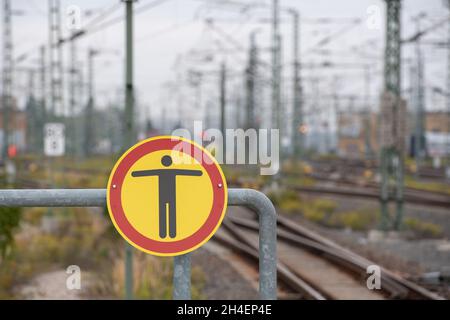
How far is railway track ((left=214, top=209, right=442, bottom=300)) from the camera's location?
31.1 feet

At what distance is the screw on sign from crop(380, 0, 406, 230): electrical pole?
1356cm

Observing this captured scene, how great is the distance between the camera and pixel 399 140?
53.8 ft

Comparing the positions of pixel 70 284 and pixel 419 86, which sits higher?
pixel 419 86

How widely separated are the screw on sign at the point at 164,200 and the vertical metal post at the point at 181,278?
0.06 m

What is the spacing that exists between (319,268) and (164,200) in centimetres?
938

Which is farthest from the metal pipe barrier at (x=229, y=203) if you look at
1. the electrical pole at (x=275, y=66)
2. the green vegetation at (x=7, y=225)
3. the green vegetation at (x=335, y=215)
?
the electrical pole at (x=275, y=66)

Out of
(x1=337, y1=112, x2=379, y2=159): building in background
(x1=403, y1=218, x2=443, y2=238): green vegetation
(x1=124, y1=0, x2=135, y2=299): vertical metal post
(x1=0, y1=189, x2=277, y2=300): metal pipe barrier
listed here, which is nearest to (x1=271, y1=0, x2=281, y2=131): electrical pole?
(x1=403, y1=218, x2=443, y2=238): green vegetation

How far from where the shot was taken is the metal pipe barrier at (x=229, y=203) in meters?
2.92

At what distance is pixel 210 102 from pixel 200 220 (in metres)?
48.9

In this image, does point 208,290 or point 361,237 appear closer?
point 208,290

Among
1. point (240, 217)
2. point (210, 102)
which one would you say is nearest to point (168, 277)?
point (240, 217)

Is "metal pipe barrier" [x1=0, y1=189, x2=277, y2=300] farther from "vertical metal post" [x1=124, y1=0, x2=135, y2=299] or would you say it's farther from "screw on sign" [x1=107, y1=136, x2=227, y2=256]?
"vertical metal post" [x1=124, y1=0, x2=135, y2=299]

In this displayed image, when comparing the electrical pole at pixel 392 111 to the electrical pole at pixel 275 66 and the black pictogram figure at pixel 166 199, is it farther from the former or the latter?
the black pictogram figure at pixel 166 199
